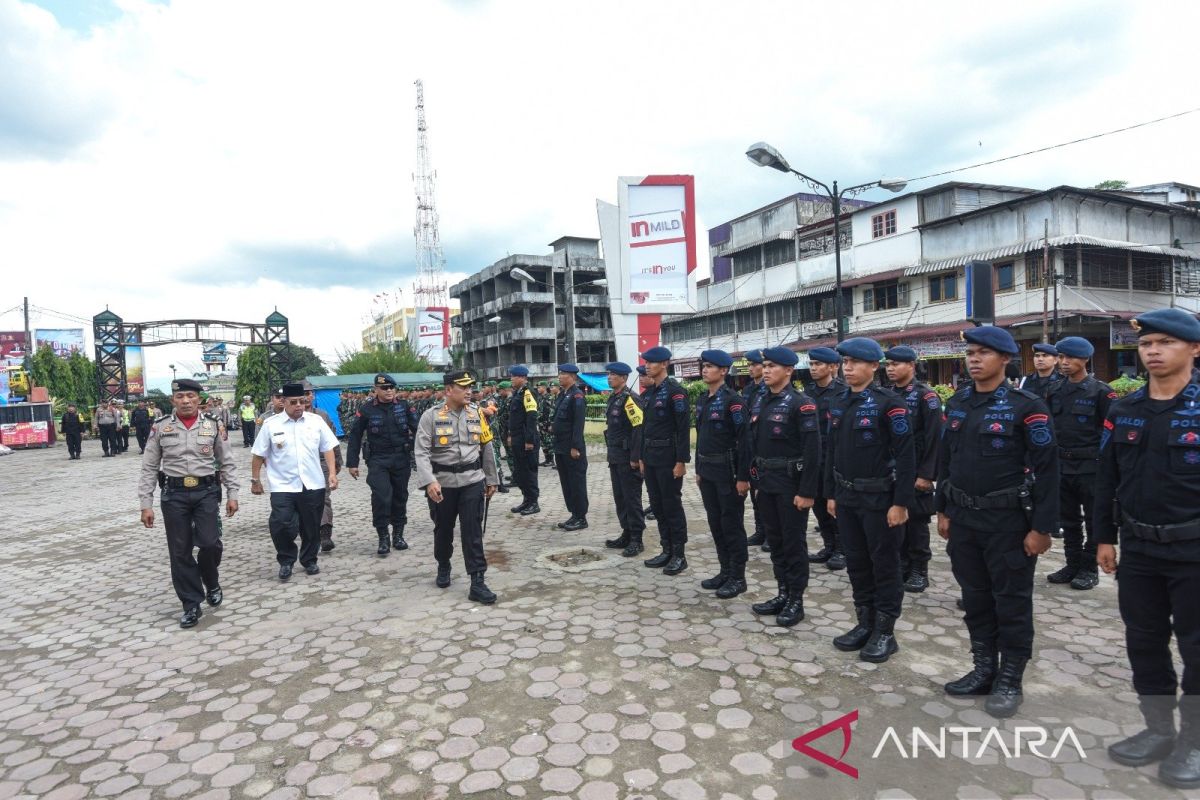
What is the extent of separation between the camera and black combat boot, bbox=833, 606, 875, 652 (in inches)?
160

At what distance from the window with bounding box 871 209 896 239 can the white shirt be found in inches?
1081

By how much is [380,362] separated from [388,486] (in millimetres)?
32671

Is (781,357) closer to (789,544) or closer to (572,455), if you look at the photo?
(789,544)

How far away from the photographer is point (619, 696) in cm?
356

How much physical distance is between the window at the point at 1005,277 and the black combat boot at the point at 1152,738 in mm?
23976

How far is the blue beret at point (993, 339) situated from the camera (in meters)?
3.48

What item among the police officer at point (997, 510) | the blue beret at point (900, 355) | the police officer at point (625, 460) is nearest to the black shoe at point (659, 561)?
the police officer at point (625, 460)

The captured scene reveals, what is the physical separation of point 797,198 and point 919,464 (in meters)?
32.2

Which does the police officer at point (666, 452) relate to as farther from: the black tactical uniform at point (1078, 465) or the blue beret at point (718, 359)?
the black tactical uniform at point (1078, 465)

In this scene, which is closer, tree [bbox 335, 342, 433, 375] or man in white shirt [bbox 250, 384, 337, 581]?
man in white shirt [bbox 250, 384, 337, 581]

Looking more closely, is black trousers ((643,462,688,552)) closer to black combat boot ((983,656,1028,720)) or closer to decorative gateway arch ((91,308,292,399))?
black combat boot ((983,656,1028,720))

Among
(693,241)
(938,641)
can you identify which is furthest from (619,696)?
(693,241)

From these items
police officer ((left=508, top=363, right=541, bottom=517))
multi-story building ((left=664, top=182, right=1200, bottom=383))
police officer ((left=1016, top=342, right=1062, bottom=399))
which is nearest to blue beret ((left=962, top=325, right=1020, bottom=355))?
police officer ((left=1016, top=342, right=1062, bottom=399))

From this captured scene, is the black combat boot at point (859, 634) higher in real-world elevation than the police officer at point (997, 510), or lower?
lower
